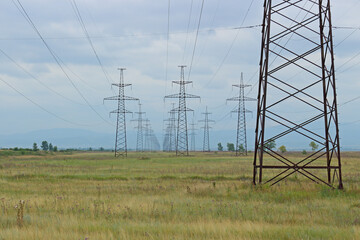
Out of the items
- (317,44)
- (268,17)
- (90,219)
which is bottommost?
(90,219)

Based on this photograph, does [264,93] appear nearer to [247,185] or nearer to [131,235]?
[247,185]

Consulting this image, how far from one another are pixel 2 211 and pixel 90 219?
352cm

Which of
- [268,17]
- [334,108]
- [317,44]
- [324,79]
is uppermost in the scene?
[268,17]

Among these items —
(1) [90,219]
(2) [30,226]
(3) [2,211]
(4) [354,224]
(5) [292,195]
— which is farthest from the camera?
(5) [292,195]

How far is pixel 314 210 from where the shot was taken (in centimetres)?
1533

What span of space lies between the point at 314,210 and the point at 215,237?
6.60 meters

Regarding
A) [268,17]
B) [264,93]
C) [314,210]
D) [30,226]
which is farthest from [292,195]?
[30,226]

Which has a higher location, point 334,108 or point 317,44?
point 317,44

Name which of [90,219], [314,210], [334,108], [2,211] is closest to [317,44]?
[334,108]

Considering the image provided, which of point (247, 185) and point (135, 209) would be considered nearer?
point (135, 209)

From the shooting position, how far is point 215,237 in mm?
10141

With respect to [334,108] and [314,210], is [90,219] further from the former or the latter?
[334,108]

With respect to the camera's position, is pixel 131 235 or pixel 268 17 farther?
pixel 268 17

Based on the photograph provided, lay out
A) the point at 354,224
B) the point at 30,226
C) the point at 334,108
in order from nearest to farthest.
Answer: the point at 30,226
the point at 354,224
the point at 334,108
